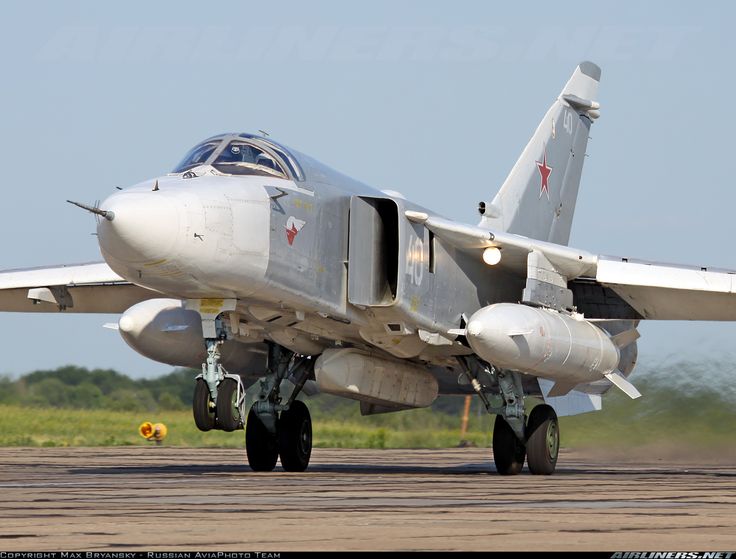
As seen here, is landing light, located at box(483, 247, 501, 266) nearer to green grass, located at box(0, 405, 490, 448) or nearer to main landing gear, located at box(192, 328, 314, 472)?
main landing gear, located at box(192, 328, 314, 472)

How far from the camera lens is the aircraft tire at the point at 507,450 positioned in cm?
1496

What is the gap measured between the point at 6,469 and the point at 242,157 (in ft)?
15.7

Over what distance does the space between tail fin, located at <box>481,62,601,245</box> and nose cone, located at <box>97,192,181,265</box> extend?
601cm

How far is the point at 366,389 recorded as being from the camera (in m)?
14.6

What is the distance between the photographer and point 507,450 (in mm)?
14961

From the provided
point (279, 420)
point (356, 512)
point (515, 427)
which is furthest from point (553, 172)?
point (356, 512)

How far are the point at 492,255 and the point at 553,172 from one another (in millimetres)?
3909

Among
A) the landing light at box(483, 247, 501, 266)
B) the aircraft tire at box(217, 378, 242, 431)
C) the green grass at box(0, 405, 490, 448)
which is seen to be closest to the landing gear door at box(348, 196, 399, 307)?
the landing light at box(483, 247, 501, 266)

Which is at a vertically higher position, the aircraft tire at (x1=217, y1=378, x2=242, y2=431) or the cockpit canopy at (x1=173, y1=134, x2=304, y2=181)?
the cockpit canopy at (x1=173, y1=134, x2=304, y2=181)

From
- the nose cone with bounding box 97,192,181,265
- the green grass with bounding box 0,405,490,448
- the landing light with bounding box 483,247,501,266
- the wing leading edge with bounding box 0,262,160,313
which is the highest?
the nose cone with bounding box 97,192,181,265

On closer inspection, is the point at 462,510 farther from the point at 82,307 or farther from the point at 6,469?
the point at 82,307

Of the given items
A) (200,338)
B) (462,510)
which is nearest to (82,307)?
(200,338)

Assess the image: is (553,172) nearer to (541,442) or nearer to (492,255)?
(492,255)

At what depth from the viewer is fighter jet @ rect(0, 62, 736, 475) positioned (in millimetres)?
11847
